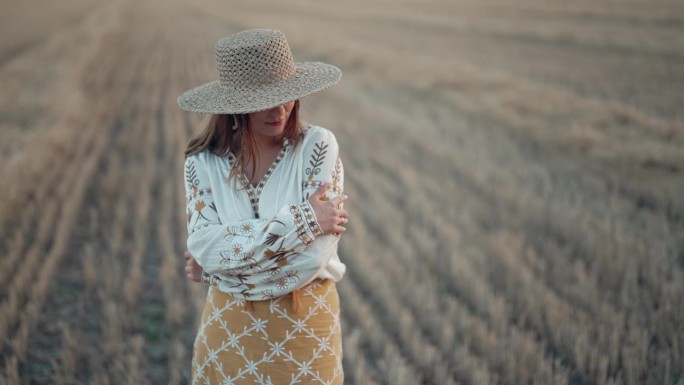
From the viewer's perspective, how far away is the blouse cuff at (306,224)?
6.41 ft

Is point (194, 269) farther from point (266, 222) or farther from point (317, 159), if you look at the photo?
point (317, 159)

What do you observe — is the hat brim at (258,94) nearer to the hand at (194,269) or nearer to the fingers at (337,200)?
the fingers at (337,200)

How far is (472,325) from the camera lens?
4.01 metres

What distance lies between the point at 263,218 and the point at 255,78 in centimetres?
48

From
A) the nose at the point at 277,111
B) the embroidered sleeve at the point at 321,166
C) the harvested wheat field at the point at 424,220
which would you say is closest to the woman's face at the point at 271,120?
the nose at the point at 277,111

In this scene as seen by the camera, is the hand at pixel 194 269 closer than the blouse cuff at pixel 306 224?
No

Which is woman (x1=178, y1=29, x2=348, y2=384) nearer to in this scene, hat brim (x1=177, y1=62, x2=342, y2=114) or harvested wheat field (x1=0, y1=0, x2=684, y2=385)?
hat brim (x1=177, y1=62, x2=342, y2=114)

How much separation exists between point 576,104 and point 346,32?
41.4ft

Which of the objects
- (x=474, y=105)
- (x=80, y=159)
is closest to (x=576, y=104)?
(x=474, y=105)

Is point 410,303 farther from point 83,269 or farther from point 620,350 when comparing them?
point 83,269

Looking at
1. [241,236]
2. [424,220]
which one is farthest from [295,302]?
[424,220]

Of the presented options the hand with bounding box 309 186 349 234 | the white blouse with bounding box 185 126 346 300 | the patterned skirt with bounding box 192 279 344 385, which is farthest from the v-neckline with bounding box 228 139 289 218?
the patterned skirt with bounding box 192 279 344 385

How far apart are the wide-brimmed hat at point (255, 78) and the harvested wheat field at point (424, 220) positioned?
6.58ft

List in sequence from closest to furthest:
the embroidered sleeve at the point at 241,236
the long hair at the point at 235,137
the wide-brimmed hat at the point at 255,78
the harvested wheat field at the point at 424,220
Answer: the embroidered sleeve at the point at 241,236
the wide-brimmed hat at the point at 255,78
the long hair at the point at 235,137
the harvested wheat field at the point at 424,220
